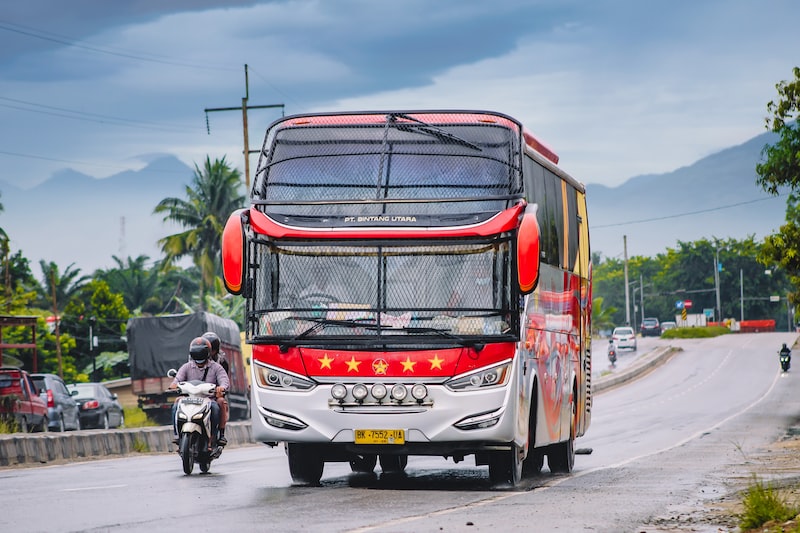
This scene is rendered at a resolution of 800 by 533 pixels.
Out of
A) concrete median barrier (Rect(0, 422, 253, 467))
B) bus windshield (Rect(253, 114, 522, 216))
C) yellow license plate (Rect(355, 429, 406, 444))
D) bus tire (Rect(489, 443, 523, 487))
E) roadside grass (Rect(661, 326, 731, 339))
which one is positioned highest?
bus windshield (Rect(253, 114, 522, 216))

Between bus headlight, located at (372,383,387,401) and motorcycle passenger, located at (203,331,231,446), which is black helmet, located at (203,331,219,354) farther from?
bus headlight, located at (372,383,387,401)

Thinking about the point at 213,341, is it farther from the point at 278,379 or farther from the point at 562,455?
the point at 562,455

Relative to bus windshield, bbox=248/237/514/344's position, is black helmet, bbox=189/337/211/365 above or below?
below

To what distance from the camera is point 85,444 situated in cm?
2350

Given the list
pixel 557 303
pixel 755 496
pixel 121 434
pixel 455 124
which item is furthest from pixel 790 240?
pixel 755 496

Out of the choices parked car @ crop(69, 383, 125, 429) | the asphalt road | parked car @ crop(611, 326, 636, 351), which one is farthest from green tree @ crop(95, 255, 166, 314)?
the asphalt road

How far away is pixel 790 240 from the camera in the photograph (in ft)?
121

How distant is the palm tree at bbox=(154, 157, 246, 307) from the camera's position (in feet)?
270

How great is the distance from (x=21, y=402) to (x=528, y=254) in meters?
19.1

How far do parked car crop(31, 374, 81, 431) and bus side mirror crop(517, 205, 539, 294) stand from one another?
2102 cm

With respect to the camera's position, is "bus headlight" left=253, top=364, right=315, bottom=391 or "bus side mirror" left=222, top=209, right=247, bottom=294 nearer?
"bus side mirror" left=222, top=209, right=247, bottom=294

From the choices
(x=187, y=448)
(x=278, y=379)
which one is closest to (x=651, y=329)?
(x=187, y=448)

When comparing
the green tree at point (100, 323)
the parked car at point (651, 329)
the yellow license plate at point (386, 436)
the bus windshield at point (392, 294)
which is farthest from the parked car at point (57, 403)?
the parked car at point (651, 329)

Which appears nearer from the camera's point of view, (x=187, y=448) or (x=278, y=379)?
(x=278, y=379)
